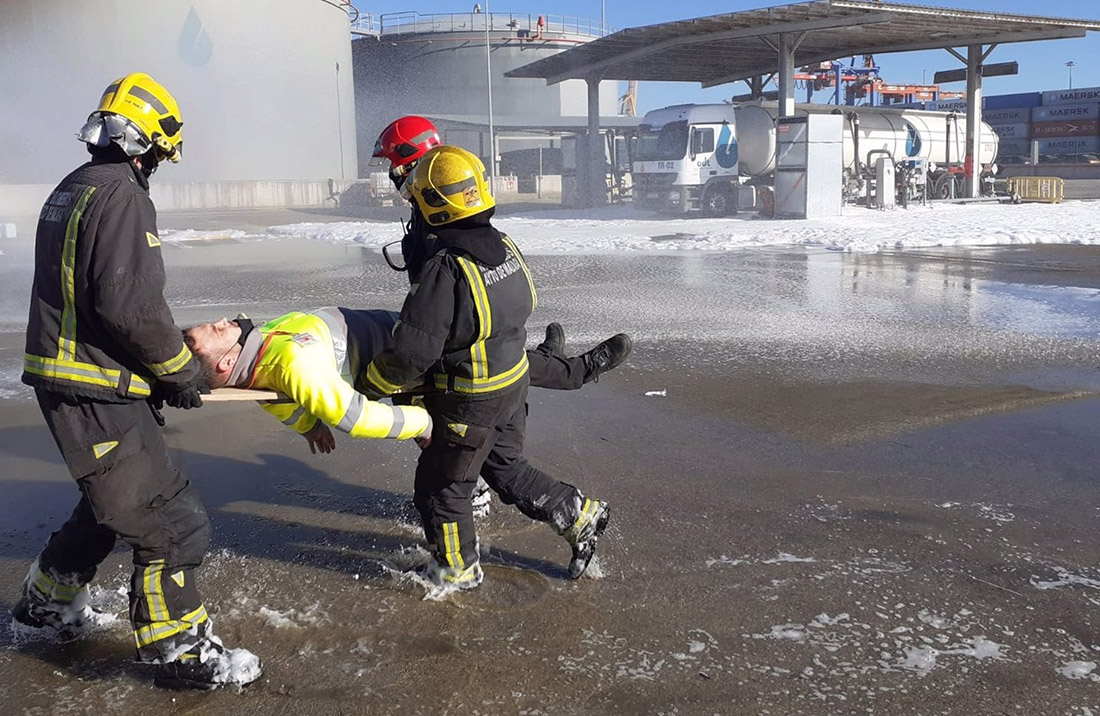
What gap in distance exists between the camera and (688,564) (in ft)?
12.8

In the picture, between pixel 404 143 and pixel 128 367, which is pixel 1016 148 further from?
pixel 128 367

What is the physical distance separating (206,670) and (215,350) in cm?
99

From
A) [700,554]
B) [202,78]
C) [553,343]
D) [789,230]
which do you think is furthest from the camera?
[202,78]

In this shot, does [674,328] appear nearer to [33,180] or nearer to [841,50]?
[841,50]

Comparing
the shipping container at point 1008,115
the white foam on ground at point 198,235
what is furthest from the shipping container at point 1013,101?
the white foam on ground at point 198,235

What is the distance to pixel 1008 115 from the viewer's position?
2058 inches

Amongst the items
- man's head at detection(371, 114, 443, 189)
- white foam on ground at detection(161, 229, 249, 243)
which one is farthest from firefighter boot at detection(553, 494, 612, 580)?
white foam on ground at detection(161, 229, 249, 243)

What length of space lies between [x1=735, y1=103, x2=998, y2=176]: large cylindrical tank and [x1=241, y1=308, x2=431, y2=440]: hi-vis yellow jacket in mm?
25625

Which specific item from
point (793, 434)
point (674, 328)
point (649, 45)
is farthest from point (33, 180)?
point (793, 434)

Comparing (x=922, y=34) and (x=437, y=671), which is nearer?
(x=437, y=671)

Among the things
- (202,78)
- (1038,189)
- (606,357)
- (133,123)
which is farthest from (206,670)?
(202,78)

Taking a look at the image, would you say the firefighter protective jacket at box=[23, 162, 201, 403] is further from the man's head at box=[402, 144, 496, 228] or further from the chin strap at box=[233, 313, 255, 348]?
the man's head at box=[402, 144, 496, 228]

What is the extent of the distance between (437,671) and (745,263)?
12.8m

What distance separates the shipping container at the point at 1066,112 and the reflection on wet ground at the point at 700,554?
4808cm
